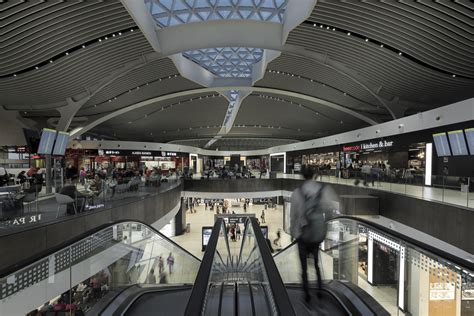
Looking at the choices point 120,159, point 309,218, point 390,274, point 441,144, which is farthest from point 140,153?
point 390,274

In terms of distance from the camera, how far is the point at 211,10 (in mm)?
17641

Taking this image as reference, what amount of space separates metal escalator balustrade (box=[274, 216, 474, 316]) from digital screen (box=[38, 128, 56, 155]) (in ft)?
64.8

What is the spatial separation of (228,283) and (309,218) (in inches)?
76.1

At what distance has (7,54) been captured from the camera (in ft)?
44.7

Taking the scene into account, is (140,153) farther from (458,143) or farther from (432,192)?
(432,192)

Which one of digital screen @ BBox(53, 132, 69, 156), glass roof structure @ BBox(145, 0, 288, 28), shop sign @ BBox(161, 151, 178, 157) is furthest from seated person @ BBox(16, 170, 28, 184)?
shop sign @ BBox(161, 151, 178, 157)

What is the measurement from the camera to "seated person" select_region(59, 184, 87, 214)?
8.21 metres

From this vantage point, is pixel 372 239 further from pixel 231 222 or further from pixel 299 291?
pixel 231 222

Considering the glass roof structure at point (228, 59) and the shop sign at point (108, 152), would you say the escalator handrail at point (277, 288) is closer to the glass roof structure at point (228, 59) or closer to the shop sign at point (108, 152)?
the glass roof structure at point (228, 59)

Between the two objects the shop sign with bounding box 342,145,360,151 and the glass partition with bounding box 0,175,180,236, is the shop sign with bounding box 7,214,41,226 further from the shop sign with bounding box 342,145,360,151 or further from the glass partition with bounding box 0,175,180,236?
the shop sign with bounding box 342,145,360,151

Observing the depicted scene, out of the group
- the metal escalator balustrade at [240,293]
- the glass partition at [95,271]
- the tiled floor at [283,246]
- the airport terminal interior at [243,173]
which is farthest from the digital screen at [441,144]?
the glass partition at [95,271]

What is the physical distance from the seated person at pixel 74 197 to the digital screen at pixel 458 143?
46.7ft

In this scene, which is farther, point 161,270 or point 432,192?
point 432,192

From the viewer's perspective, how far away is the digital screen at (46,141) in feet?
64.2
